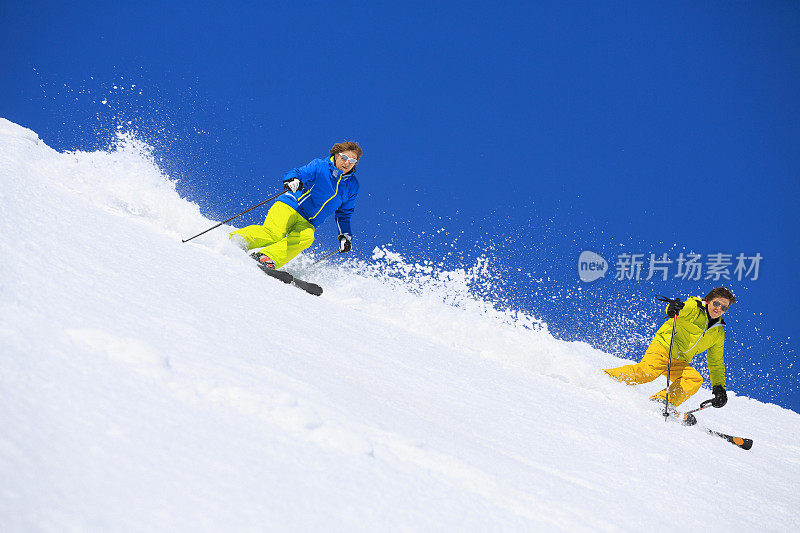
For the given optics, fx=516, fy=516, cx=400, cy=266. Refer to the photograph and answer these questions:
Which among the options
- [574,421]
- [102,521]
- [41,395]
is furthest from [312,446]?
[574,421]

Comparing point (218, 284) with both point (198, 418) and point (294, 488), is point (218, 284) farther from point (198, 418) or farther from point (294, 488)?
point (294, 488)

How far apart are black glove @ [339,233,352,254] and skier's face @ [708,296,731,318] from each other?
14.2 feet

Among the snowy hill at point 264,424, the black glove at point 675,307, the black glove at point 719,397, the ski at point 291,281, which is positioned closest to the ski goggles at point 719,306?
the black glove at point 675,307

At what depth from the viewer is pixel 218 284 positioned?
11.4 ft

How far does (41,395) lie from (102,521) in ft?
1.53

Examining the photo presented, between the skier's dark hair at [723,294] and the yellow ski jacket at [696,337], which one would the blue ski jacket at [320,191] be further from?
the skier's dark hair at [723,294]

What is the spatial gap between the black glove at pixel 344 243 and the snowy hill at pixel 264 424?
254 cm

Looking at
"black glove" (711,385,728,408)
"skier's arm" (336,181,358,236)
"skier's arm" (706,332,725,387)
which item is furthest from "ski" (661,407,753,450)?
"skier's arm" (336,181,358,236)

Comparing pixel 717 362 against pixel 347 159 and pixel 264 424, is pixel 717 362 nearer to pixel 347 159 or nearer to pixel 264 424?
pixel 347 159

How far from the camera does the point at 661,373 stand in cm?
585

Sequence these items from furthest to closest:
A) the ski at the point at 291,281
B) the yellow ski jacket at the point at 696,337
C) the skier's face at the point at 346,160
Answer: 1. the skier's face at the point at 346,160
2. the yellow ski jacket at the point at 696,337
3. the ski at the point at 291,281

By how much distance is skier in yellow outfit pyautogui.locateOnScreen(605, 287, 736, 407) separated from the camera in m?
5.73

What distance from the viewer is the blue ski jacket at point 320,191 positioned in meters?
6.25

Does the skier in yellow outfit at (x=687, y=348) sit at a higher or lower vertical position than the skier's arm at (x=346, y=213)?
lower
